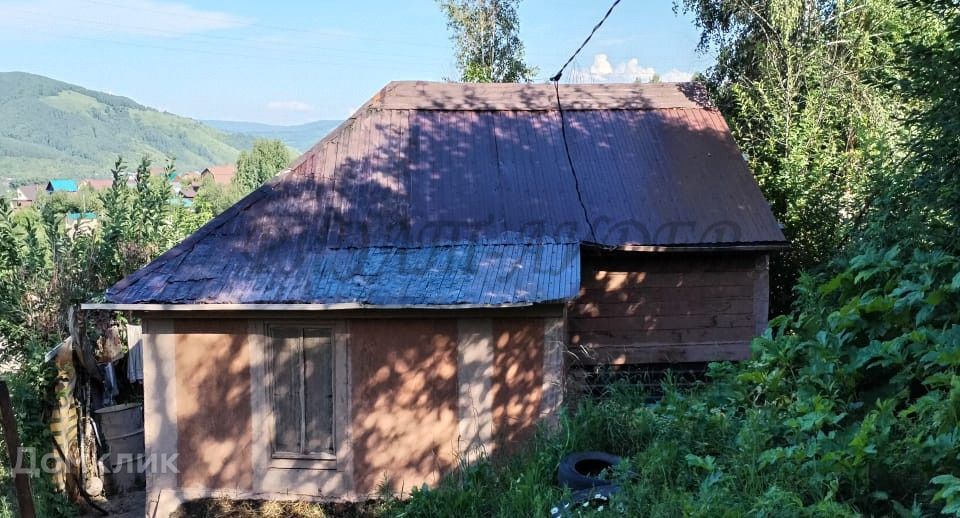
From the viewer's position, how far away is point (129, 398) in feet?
30.2

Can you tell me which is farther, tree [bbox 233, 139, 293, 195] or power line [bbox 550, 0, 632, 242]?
tree [bbox 233, 139, 293, 195]

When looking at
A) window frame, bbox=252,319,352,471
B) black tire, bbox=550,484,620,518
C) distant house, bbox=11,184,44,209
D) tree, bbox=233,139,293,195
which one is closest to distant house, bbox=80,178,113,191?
distant house, bbox=11,184,44,209

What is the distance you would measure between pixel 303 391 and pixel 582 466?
340cm

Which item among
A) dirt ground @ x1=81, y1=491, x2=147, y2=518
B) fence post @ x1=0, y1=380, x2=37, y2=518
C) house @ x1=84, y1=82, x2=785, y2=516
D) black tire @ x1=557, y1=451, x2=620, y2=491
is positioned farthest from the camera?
dirt ground @ x1=81, y1=491, x2=147, y2=518

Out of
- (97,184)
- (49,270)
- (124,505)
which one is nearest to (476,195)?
(124,505)

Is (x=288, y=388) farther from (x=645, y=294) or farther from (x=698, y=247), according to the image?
(x=698, y=247)

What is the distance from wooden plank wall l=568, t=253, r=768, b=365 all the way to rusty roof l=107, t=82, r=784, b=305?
0.39m

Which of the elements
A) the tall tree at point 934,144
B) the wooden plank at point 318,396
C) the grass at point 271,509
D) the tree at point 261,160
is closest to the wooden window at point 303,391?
the wooden plank at point 318,396

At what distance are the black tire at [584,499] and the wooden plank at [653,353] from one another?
3.53m

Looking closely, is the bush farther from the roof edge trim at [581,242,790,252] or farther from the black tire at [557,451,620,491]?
the roof edge trim at [581,242,790,252]

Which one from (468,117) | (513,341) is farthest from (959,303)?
(468,117)

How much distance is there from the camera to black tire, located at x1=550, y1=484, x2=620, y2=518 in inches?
164

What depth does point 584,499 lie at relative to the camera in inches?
169

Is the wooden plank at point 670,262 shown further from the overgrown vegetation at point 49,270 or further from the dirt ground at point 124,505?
the overgrown vegetation at point 49,270
